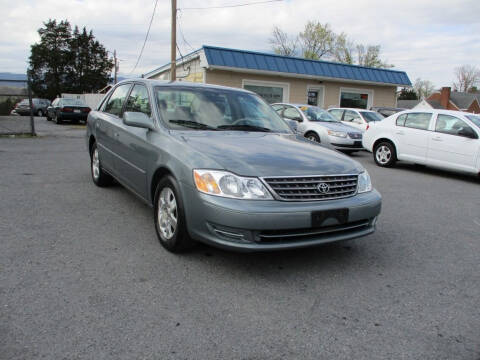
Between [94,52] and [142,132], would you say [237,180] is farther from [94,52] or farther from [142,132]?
[94,52]

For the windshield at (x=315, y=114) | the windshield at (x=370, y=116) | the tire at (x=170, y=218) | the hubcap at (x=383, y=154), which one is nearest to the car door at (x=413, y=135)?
the hubcap at (x=383, y=154)

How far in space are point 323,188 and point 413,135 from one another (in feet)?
23.4

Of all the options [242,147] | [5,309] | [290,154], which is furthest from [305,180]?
[5,309]

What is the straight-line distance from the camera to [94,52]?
60.7 metres

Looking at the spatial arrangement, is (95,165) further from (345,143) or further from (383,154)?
(345,143)

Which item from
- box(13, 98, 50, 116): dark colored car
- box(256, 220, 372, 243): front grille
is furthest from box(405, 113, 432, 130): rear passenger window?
box(13, 98, 50, 116): dark colored car

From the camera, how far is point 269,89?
19.7 m

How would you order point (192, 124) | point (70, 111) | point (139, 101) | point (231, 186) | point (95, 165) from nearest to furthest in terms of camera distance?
point (231, 186) → point (192, 124) → point (139, 101) → point (95, 165) → point (70, 111)

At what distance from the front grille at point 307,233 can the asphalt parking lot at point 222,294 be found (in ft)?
1.14

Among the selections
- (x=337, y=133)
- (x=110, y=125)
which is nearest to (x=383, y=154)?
(x=337, y=133)

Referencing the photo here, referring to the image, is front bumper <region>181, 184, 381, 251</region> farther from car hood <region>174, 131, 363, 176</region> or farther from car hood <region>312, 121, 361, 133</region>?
car hood <region>312, 121, 361, 133</region>

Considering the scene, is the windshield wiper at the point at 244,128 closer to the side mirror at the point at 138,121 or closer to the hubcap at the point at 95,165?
the side mirror at the point at 138,121

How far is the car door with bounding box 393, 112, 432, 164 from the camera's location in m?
9.33

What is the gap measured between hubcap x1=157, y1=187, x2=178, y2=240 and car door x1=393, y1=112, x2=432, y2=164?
742 centimetres
